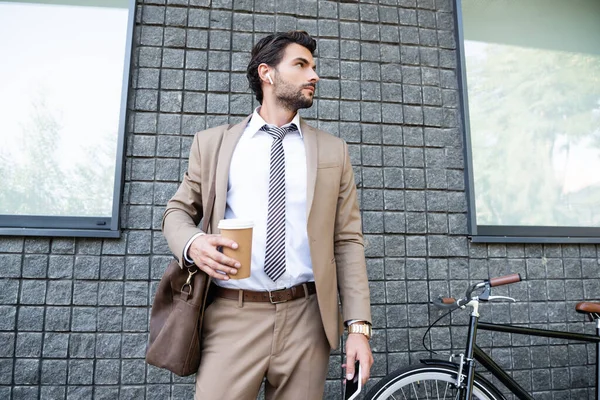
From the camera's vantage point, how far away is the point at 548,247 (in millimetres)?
3141

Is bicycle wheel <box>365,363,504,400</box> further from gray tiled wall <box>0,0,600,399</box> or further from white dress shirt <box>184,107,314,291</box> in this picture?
white dress shirt <box>184,107,314,291</box>

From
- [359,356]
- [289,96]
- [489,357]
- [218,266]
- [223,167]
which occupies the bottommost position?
[489,357]

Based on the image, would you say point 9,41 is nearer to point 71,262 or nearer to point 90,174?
point 90,174

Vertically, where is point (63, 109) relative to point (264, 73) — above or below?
above

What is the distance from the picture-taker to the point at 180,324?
1.52 metres

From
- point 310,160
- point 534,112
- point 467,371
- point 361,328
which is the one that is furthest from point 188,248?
point 534,112

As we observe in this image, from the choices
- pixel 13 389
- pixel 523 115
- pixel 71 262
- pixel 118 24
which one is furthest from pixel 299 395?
pixel 523 115

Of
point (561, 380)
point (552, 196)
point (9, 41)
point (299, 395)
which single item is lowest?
point (561, 380)

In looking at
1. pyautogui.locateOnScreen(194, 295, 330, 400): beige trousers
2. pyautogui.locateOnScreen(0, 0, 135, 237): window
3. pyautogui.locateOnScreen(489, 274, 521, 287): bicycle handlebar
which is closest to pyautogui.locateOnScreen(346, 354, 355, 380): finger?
pyautogui.locateOnScreen(194, 295, 330, 400): beige trousers

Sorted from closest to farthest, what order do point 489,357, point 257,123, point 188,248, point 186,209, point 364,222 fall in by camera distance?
1. point 188,248
2. point 186,209
3. point 257,123
4. point 489,357
5. point 364,222

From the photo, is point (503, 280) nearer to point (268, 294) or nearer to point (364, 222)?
point (364, 222)

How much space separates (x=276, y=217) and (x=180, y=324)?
1.77 feet

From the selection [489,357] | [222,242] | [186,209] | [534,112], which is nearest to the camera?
[222,242]

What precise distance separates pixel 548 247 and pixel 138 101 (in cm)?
325
